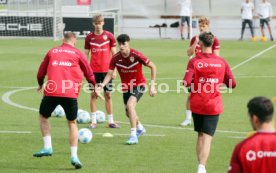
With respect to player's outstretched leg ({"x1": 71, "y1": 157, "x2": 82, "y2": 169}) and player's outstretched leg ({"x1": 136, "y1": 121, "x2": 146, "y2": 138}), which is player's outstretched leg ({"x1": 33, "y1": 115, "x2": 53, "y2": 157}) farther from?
player's outstretched leg ({"x1": 136, "y1": 121, "x2": 146, "y2": 138})

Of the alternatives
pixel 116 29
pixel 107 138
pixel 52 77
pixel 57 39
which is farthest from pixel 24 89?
pixel 116 29

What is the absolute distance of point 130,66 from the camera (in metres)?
14.7

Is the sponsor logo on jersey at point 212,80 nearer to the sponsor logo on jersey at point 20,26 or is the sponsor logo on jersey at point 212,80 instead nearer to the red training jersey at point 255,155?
the red training jersey at point 255,155

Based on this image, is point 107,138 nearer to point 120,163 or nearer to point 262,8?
point 120,163

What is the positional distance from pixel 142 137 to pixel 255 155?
8.62 meters

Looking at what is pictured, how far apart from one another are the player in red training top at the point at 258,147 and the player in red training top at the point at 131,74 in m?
7.70

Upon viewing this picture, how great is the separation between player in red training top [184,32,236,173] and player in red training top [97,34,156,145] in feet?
9.74

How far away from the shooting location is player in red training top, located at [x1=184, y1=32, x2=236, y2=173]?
11250mm

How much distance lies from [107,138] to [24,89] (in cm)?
874

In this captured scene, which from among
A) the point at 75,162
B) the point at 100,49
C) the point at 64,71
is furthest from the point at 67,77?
the point at 100,49

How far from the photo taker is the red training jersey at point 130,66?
14.6 meters

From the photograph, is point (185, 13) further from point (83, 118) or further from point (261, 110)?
point (261, 110)

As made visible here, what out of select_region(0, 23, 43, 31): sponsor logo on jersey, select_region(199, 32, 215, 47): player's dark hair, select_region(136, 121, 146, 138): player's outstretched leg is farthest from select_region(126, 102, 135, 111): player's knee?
select_region(0, 23, 43, 31): sponsor logo on jersey

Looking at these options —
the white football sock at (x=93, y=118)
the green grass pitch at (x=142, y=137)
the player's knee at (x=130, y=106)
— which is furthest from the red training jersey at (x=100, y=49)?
the player's knee at (x=130, y=106)
